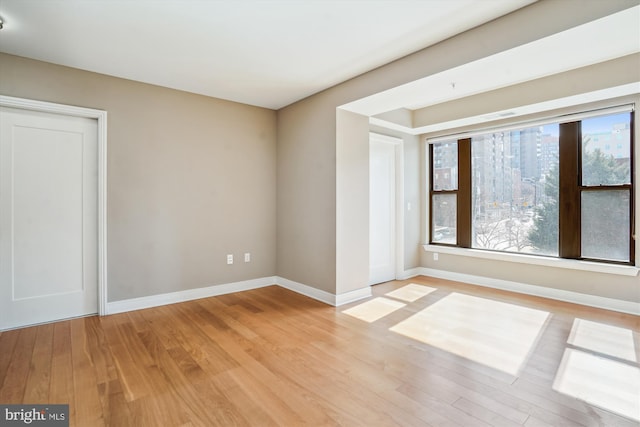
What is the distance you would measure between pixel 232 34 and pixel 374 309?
3111 millimetres

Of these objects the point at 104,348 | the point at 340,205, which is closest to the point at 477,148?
the point at 340,205

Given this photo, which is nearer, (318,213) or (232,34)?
(232,34)

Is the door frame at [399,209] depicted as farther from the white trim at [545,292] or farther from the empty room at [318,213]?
the white trim at [545,292]

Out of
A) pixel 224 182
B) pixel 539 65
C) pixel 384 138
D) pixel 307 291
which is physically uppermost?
pixel 539 65

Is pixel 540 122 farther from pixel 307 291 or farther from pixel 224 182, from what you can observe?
pixel 224 182

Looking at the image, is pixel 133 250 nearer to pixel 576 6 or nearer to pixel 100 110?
pixel 100 110

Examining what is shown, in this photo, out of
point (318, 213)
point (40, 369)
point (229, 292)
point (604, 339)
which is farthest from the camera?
point (229, 292)

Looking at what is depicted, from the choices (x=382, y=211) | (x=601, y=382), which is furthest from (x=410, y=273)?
(x=601, y=382)

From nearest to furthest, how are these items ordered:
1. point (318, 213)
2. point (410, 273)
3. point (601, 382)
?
point (601, 382), point (318, 213), point (410, 273)

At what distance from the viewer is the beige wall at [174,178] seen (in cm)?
335

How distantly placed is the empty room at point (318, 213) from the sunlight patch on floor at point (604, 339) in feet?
0.12

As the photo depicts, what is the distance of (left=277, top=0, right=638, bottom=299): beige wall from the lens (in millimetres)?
2150

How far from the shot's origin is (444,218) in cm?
524

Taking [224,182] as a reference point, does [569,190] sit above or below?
below
